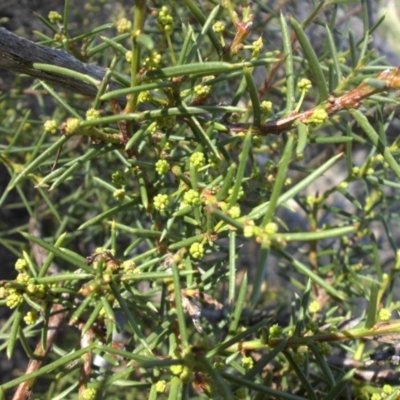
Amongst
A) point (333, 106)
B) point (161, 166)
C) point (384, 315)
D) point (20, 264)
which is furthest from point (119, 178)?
point (384, 315)

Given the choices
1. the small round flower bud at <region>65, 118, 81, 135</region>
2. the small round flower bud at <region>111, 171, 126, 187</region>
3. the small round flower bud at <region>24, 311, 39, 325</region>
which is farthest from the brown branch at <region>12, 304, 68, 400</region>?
the small round flower bud at <region>65, 118, 81, 135</region>

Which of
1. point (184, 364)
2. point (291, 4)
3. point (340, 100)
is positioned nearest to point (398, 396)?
point (184, 364)

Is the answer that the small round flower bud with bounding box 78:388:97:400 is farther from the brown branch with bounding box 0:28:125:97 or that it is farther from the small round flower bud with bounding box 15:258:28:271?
the brown branch with bounding box 0:28:125:97

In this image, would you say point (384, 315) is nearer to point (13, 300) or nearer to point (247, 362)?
point (247, 362)

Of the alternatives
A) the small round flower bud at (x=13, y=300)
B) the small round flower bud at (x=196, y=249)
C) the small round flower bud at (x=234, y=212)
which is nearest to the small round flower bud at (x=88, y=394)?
the small round flower bud at (x=13, y=300)

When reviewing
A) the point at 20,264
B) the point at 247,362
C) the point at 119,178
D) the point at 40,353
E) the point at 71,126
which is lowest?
the point at 40,353

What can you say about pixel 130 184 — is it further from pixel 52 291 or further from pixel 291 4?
pixel 291 4

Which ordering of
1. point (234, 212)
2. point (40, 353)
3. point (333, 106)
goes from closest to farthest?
point (234, 212) → point (333, 106) → point (40, 353)

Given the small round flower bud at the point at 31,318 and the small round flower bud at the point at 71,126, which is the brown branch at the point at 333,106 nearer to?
the small round flower bud at the point at 71,126

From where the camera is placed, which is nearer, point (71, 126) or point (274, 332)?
point (71, 126)

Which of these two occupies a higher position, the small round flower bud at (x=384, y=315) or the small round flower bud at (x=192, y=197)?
the small round flower bud at (x=192, y=197)

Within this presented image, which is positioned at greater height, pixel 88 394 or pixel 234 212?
pixel 234 212
